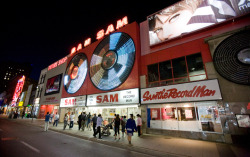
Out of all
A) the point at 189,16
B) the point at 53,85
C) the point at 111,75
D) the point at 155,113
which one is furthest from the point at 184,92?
the point at 53,85

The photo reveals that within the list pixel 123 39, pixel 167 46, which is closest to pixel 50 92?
pixel 123 39

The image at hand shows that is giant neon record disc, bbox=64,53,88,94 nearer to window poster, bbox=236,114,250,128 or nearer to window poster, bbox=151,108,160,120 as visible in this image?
window poster, bbox=151,108,160,120

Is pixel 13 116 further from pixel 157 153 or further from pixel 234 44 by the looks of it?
pixel 234 44

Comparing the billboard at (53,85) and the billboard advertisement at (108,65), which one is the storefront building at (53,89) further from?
the billboard advertisement at (108,65)

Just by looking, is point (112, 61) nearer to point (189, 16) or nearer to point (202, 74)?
point (189, 16)

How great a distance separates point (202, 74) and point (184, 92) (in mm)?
2141

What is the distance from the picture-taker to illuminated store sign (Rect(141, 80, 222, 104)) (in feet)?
30.6

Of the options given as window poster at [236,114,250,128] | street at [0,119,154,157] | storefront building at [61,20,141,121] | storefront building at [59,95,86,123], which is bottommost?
street at [0,119,154,157]

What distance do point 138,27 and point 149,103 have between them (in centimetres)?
1115

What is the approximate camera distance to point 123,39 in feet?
56.3

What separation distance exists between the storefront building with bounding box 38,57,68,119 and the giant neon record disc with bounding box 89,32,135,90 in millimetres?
11850

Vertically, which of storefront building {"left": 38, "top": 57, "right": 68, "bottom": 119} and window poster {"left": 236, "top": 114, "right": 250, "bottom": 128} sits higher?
storefront building {"left": 38, "top": 57, "right": 68, "bottom": 119}

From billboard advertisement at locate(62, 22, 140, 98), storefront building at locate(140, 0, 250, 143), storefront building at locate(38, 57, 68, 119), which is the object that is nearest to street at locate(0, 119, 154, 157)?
storefront building at locate(140, 0, 250, 143)

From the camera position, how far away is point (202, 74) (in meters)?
9.87
